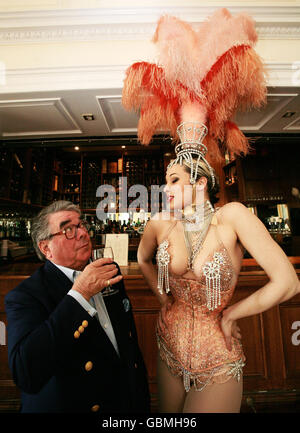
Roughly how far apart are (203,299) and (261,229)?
418mm

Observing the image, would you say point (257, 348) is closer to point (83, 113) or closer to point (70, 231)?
point (70, 231)

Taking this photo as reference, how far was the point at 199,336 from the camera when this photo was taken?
1031 millimetres

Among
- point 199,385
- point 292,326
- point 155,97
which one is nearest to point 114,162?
point 155,97

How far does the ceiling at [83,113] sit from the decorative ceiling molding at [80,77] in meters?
0.05

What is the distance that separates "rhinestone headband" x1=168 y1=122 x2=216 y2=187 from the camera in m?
1.05

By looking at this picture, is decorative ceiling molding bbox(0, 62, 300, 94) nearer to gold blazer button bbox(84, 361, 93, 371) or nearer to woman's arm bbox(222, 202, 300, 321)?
woman's arm bbox(222, 202, 300, 321)

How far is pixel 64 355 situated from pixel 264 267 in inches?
33.7

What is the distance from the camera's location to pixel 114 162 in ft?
16.4

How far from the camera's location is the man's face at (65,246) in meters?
1.09

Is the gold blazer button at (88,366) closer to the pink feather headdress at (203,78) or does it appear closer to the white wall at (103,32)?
the pink feather headdress at (203,78)

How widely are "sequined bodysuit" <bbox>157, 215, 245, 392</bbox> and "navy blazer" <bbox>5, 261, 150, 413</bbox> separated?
8.8 inches

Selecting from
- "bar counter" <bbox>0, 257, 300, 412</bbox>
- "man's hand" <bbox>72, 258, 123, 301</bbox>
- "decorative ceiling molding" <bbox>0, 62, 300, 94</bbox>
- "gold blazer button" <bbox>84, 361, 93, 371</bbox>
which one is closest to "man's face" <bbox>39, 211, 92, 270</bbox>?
"man's hand" <bbox>72, 258, 123, 301</bbox>
